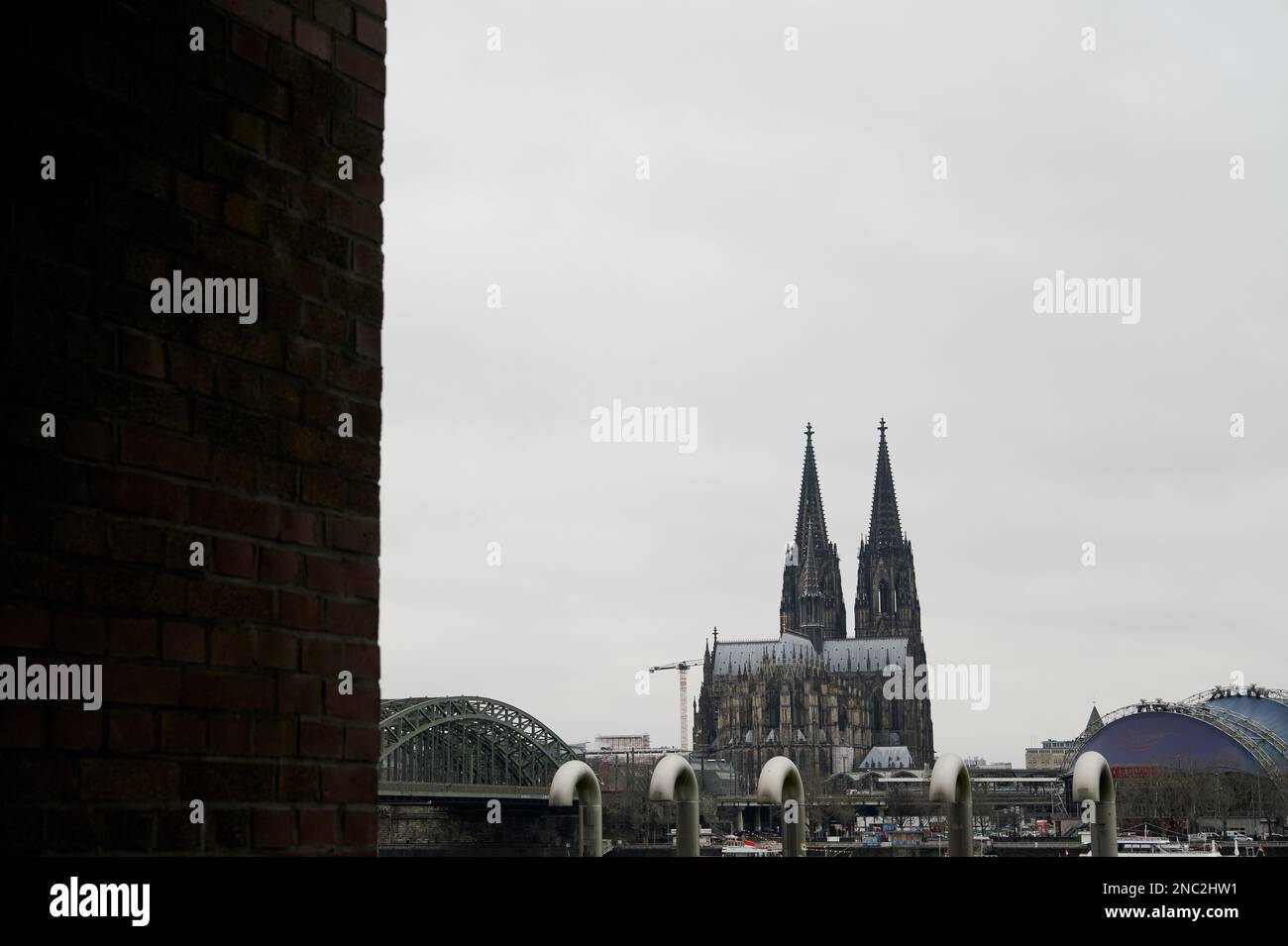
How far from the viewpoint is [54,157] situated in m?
2.86

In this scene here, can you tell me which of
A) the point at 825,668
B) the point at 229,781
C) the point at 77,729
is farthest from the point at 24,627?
the point at 825,668

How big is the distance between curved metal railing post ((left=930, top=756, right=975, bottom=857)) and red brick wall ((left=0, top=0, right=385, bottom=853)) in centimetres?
385

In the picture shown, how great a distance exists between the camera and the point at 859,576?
147250 millimetres

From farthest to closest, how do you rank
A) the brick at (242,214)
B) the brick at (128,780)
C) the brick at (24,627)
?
the brick at (242,214)
the brick at (128,780)
the brick at (24,627)

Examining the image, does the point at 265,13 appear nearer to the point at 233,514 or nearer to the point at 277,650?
the point at 233,514

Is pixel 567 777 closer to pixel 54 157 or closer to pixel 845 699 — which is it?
pixel 54 157

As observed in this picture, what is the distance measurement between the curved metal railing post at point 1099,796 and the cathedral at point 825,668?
134402 mm

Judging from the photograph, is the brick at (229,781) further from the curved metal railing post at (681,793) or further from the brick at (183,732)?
the curved metal railing post at (681,793)

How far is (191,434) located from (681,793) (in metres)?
3.50

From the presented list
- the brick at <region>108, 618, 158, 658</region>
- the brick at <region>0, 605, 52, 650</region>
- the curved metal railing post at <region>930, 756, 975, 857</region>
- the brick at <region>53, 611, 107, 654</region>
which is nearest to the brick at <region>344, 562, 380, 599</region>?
the brick at <region>108, 618, 158, 658</region>

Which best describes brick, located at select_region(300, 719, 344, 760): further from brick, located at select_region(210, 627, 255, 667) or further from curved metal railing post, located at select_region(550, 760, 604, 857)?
curved metal railing post, located at select_region(550, 760, 604, 857)

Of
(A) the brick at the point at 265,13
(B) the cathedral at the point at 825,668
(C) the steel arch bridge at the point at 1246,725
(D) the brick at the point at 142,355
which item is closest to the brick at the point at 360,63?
(A) the brick at the point at 265,13

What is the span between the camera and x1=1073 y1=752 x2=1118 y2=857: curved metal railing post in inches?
231

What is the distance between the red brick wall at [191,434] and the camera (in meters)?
2.73
